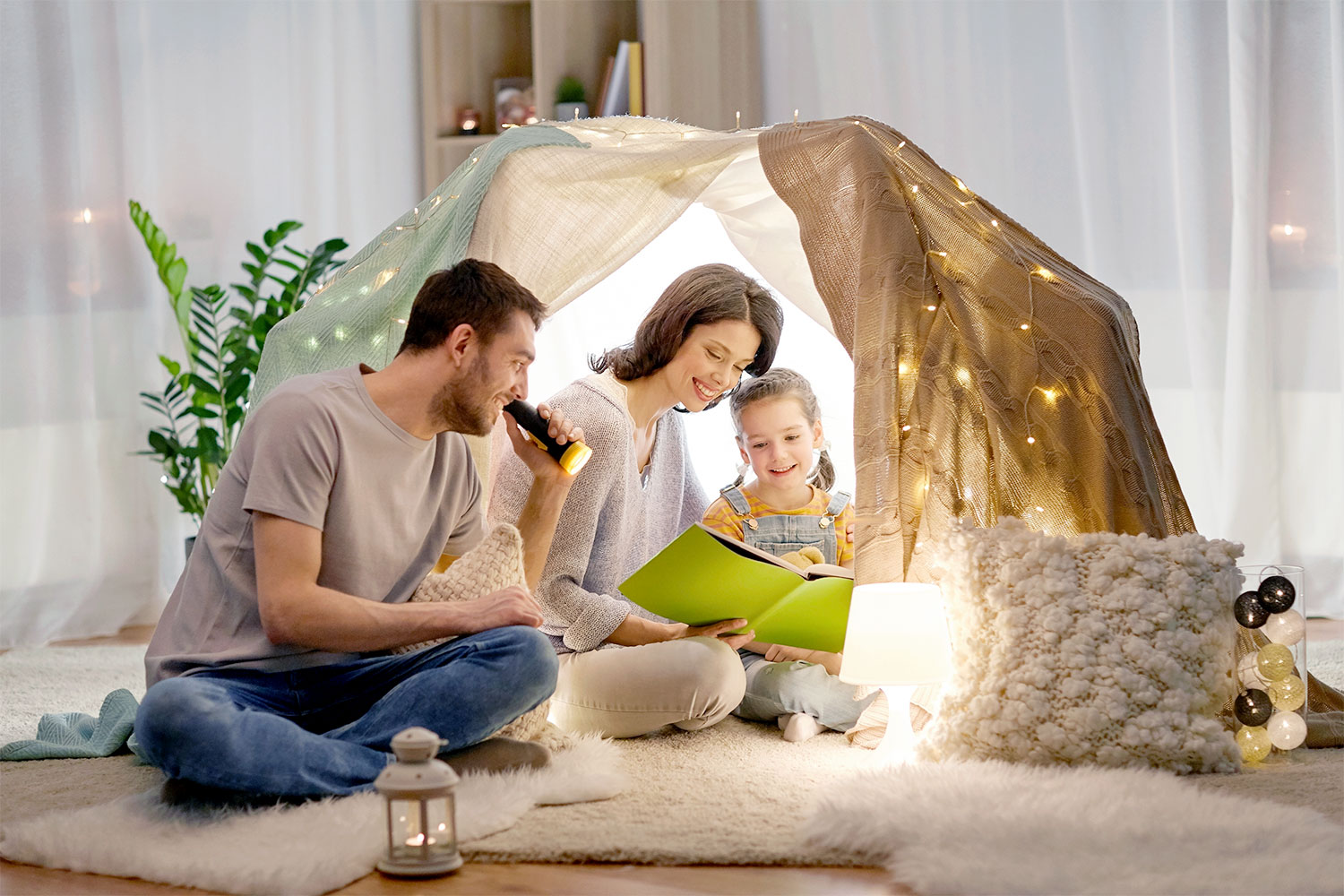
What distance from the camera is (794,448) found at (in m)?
2.31

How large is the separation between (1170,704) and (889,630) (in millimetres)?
363

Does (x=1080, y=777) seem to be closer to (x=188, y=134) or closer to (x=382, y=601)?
(x=382, y=601)

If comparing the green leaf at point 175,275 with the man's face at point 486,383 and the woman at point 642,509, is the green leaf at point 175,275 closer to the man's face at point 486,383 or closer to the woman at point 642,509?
the woman at point 642,509

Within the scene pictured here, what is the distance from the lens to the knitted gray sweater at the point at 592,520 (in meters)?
2.03

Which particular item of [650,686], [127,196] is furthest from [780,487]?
[127,196]

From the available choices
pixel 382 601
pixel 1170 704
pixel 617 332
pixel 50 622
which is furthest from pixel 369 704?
pixel 50 622

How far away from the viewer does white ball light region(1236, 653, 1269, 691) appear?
179 cm

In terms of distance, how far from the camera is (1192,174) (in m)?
3.24

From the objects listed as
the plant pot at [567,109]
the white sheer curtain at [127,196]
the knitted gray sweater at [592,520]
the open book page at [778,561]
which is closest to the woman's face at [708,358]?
the knitted gray sweater at [592,520]

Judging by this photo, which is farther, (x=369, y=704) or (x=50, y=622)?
(x=50, y=622)

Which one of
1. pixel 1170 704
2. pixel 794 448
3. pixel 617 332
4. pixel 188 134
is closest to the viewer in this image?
pixel 1170 704

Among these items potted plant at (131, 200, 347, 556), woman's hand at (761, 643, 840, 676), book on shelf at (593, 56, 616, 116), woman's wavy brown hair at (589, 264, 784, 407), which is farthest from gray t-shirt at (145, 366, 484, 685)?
book on shelf at (593, 56, 616, 116)

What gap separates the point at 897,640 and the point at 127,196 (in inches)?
105

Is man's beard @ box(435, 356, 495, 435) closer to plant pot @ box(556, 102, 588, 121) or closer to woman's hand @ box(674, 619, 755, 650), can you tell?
woman's hand @ box(674, 619, 755, 650)
